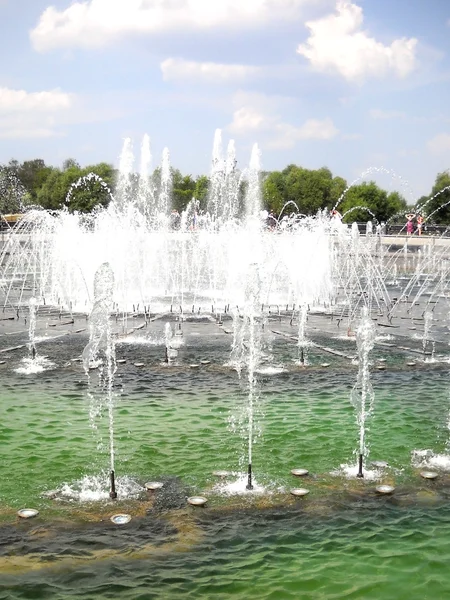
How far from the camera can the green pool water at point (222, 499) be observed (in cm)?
564

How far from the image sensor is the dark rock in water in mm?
6875

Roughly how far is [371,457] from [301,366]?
4.82m

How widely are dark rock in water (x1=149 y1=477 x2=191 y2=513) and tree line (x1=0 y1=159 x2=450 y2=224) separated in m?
60.0

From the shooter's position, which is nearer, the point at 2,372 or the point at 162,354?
the point at 2,372

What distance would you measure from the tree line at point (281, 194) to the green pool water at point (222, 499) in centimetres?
5690

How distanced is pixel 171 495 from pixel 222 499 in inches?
20.4

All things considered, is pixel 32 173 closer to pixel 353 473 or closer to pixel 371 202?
pixel 371 202

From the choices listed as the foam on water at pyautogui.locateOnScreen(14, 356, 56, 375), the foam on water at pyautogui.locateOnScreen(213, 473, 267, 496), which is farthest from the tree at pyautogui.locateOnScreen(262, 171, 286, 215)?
the foam on water at pyautogui.locateOnScreen(213, 473, 267, 496)

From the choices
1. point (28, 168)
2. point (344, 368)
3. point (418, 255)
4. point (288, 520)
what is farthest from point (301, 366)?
point (28, 168)

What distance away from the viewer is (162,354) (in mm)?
14141

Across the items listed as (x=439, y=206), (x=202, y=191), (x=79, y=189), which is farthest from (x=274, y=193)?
(x=79, y=189)

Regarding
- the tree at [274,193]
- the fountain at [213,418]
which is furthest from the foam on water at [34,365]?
the tree at [274,193]

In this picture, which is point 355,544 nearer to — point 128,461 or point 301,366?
point 128,461

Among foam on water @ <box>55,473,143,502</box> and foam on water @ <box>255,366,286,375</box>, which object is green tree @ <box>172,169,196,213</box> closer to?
foam on water @ <box>255,366,286,375</box>
